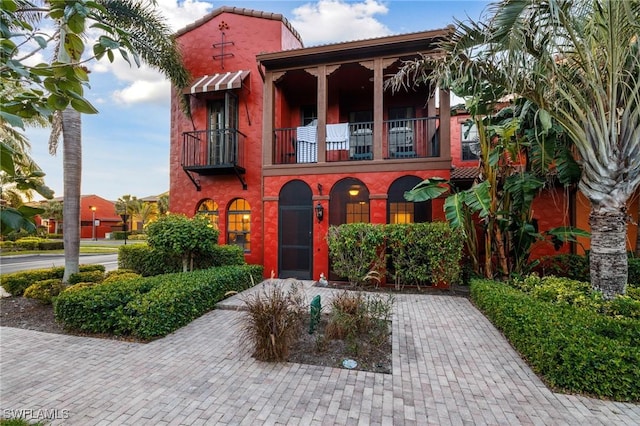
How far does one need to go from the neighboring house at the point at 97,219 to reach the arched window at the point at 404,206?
41535 mm

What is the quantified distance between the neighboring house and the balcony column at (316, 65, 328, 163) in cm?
3969

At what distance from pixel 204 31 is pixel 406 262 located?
1175 centimetres

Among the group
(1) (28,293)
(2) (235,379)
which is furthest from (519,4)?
(1) (28,293)

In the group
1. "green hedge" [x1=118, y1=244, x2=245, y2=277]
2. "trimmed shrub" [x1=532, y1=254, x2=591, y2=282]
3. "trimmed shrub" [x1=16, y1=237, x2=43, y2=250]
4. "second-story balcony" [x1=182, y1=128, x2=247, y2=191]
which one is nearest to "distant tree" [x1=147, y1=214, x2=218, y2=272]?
"green hedge" [x1=118, y1=244, x2=245, y2=277]

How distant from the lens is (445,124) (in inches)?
352

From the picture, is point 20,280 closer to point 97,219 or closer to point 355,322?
point 355,322

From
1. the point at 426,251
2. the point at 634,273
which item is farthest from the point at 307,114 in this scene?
the point at 634,273

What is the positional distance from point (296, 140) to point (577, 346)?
9.19m

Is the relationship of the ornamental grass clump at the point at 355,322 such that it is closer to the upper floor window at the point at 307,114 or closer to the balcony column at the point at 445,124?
the balcony column at the point at 445,124

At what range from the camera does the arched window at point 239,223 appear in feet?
36.6

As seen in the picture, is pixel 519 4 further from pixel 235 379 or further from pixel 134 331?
pixel 134 331

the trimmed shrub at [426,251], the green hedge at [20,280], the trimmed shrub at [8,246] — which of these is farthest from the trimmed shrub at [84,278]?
the trimmed shrub at [8,246]

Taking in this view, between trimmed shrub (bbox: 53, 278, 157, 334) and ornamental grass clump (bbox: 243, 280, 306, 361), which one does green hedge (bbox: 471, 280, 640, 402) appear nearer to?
ornamental grass clump (bbox: 243, 280, 306, 361)

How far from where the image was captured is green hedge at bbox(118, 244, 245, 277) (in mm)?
9391
